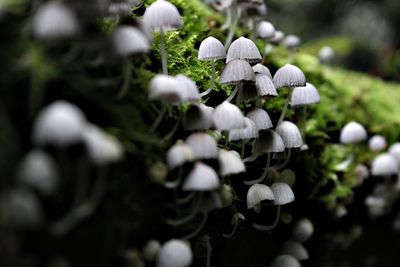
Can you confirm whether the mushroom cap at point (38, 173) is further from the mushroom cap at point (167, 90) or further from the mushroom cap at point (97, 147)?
the mushroom cap at point (167, 90)

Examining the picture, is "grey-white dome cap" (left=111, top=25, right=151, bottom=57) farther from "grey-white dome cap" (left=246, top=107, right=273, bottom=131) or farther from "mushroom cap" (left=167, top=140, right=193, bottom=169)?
"grey-white dome cap" (left=246, top=107, right=273, bottom=131)

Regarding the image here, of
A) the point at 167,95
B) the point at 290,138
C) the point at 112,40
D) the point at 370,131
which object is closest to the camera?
the point at 112,40

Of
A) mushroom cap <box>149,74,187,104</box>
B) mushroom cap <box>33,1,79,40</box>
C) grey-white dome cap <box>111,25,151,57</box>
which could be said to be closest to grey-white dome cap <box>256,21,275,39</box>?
mushroom cap <box>149,74,187,104</box>

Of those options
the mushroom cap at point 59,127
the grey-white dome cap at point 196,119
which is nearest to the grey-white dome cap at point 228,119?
the grey-white dome cap at point 196,119

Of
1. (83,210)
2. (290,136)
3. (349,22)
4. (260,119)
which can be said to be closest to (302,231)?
(290,136)

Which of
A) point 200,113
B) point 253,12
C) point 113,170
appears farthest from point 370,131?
point 113,170

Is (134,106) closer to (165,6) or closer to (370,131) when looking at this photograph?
(165,6)
